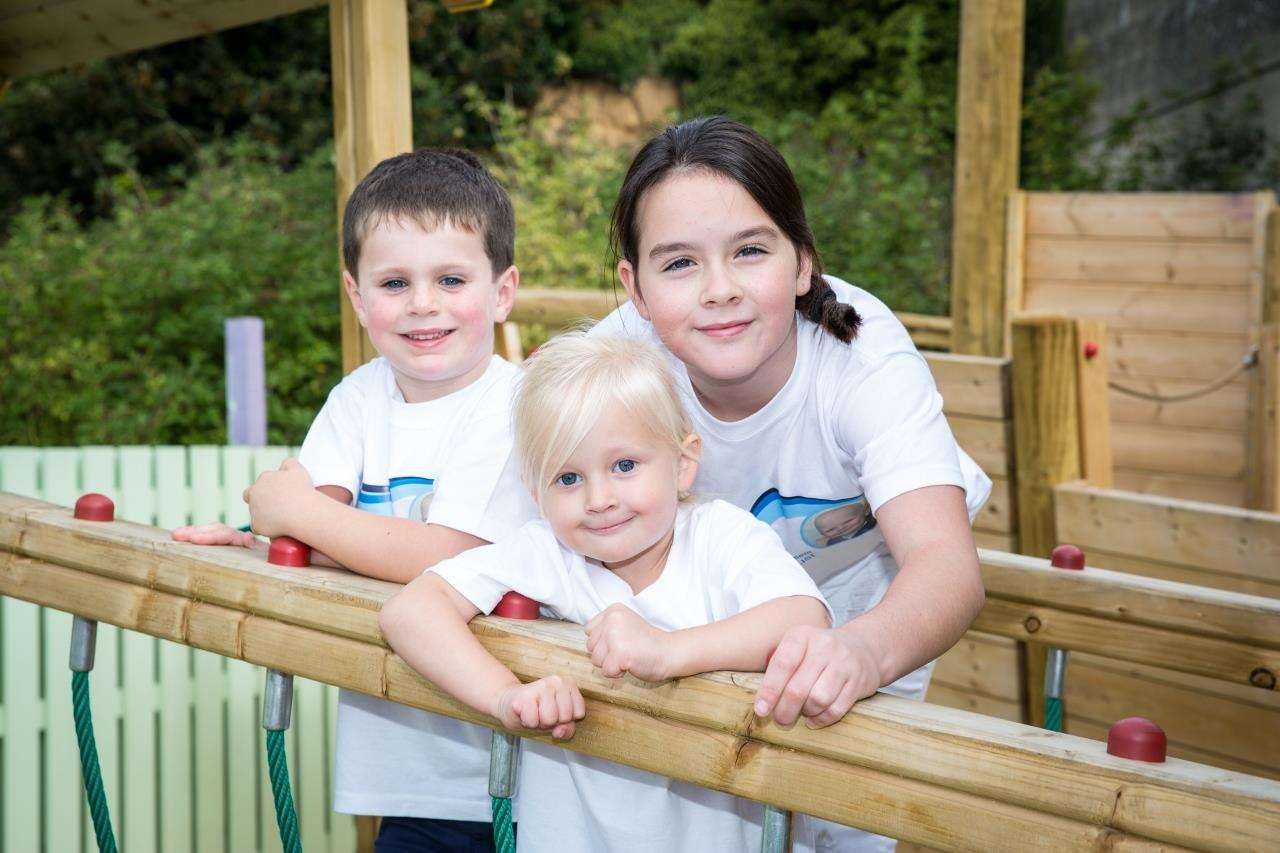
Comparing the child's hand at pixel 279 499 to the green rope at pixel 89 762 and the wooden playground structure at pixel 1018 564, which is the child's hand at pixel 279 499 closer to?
the wooden playground structure at pixel 1018 564

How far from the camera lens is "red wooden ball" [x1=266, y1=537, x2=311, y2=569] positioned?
1.74 meters

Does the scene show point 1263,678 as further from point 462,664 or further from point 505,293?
point 505,293

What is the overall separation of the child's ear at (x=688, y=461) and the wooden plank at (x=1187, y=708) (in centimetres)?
193

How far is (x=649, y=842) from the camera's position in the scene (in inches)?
59.2

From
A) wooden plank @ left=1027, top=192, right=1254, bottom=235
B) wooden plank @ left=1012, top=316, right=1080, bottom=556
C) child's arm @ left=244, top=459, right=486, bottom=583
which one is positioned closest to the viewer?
child's arm @ left=244, top=459, right=486, bottom=583

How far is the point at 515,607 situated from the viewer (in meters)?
1.53

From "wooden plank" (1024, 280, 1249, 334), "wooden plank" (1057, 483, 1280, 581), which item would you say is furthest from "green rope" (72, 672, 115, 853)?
"wooden plank" (1024, 280, 1249, 334)

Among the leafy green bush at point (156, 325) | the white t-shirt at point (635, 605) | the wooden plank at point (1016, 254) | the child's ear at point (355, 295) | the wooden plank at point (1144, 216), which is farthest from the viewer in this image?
the leafy green bush at point (156, 325)

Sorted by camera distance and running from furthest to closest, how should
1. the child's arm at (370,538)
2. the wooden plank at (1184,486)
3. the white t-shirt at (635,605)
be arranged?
the wooden plank at (1184,486) < the child's arm at (370,538) < the white t-shirt at (635,605)

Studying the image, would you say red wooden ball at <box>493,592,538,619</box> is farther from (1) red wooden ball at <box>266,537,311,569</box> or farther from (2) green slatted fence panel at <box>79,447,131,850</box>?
(2) green slatted fence panel at <box>79,447,131,850</box>

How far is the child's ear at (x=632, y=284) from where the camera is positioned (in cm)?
185

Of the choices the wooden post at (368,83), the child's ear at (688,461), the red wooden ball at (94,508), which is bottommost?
the red wooden ball at (94,508)

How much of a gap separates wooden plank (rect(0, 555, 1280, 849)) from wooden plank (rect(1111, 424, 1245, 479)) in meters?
5.04

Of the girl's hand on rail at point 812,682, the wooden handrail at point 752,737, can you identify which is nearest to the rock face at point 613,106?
the wooden handrail at point 752,737
